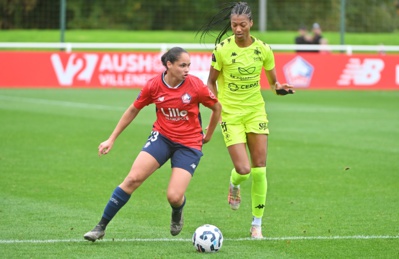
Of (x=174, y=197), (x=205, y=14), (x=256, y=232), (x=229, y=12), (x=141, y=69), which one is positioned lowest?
(x=141, y=69)

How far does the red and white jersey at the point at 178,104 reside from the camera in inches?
346

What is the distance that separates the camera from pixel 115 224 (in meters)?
9.83

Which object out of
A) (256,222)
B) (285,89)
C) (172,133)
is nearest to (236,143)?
(285,89)

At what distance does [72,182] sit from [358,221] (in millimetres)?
4411

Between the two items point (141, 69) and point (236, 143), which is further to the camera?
point (141, 69)

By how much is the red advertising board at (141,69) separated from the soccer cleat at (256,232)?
19.4 meters

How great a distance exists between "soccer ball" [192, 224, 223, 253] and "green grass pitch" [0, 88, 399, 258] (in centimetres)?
11

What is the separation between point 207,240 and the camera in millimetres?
8352

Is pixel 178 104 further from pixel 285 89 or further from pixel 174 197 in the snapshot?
pixel 285 89

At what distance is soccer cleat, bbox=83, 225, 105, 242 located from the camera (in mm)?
8602

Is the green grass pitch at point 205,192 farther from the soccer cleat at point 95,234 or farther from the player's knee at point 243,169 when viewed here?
the player's knee at point 243,169

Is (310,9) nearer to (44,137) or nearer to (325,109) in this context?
(325,109)

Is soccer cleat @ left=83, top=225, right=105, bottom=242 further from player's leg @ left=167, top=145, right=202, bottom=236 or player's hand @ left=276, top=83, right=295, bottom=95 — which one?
player's hand @ left=276, top=83, right=295, bottom=95

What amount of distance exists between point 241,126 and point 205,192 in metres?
2.66
